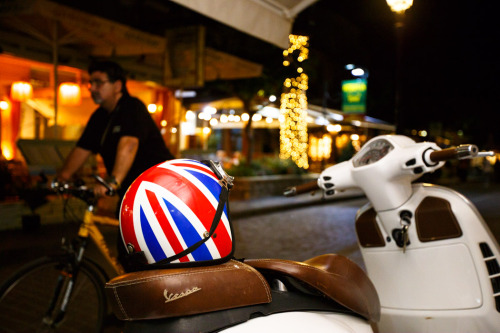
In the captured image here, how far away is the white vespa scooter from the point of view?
86.7 inches

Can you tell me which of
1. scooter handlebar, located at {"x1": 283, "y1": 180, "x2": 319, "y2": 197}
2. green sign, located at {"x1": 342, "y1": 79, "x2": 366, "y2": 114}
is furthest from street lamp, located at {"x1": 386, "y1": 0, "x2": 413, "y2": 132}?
green sign, located at {"x1": 342, "y1": 79, "x2": 366, "y2": 114}

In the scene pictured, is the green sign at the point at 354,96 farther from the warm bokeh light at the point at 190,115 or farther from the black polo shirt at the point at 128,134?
the black polo shirt at the point at 128,134

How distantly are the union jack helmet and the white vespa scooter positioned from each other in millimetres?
1002

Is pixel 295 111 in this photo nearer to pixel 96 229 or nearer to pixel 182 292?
pixel 96 229

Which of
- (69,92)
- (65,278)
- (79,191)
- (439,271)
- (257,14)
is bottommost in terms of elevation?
(65,278)

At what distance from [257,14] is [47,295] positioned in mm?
2585

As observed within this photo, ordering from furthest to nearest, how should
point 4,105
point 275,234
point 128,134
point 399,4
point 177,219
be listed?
point 4,105 < point 275,234 < point 399,4 < point 128,134 < point 177,219

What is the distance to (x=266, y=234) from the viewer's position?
8.28 metres

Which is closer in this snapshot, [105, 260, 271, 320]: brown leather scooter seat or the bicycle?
[105, 260, 271, 320]: brown leather scooter seat

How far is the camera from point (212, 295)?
1370 millimetres

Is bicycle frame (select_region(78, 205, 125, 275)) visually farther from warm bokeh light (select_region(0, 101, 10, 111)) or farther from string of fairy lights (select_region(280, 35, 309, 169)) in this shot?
string of fairy lights (select_region(280, 35, 309, 169))

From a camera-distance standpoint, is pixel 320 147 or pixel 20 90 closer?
pixel 20 90

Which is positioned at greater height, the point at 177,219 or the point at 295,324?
the point at 177,219

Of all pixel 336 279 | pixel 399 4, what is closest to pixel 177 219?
pixel 336 279
